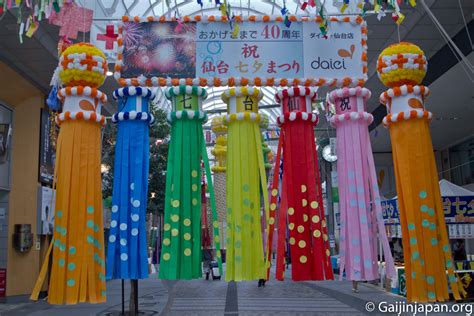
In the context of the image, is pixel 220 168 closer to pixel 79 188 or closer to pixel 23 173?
pixel 79 188

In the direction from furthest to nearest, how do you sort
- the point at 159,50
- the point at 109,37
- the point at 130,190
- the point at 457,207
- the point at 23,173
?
the point at 23,173
the point at 457,207
the point at 109,37
the point at 159,50
the point at 130,190

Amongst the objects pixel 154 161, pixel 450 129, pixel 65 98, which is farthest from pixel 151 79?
pixel 450 129

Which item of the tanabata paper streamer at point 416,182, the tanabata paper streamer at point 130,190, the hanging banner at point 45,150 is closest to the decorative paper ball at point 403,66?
the tanabata paper streamer at point 416,182

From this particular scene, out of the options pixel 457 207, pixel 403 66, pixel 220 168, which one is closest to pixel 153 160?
pixel 220 168

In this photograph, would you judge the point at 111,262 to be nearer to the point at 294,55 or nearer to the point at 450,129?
the point at 294,55

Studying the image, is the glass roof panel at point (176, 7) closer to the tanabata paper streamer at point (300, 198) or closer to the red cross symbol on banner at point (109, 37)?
the red cross symbol on banner at point (109, 37)

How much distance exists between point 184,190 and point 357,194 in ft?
3.97

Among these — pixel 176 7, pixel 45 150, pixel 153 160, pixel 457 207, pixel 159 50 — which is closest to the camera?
pixel 159 50

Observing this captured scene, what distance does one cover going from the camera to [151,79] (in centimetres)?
355

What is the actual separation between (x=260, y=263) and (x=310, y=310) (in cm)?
567

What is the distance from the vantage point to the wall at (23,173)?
10164 mm

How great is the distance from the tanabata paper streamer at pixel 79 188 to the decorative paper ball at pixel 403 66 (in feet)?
6.75

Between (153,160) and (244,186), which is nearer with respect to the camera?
(244,186)

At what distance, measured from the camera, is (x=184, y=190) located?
343cm
